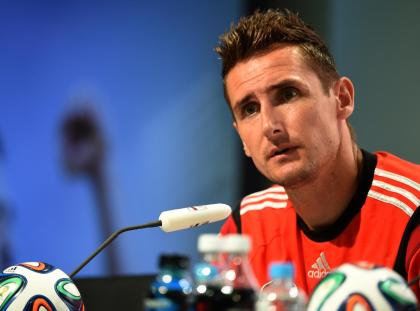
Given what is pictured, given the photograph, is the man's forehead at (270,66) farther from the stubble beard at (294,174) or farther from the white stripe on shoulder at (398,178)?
the white stripe on shoulder at (398,178)

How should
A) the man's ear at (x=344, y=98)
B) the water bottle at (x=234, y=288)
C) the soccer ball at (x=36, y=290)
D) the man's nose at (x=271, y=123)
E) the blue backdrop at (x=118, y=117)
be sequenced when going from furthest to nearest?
the blue backdrop at (x=118, y=117), the man's ear at (x=344, y=98), the man's nose at (x=271, y=123), the soccer ball at (x=36, y=290), the water bottle at (x=234, y=288)

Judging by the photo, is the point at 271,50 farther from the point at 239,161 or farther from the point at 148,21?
the point at 239,161

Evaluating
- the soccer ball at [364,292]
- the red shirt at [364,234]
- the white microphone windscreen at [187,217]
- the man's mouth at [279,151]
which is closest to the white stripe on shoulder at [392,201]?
the red shirt at [364,234]

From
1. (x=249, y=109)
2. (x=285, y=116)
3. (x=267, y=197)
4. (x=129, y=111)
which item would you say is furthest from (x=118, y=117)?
(x=285, y=116)

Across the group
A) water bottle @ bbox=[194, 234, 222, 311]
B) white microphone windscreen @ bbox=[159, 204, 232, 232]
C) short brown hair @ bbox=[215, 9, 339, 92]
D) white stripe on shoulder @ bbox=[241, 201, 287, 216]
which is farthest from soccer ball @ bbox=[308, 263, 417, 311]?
white stripe on shoulder @ bbox=[241, 201, 287, 216]

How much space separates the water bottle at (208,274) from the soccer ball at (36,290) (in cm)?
41

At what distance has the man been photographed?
1540mm

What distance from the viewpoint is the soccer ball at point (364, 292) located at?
0.85 metres

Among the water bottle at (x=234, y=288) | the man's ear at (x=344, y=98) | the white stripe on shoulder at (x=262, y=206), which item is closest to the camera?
the water bottle at (x=234, y=288)

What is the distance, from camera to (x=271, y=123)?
4.96 ft

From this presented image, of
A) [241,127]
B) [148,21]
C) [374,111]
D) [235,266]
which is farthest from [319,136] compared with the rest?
[148,21]

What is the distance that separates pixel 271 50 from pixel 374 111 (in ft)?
4.29

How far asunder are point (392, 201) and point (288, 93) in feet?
1.21

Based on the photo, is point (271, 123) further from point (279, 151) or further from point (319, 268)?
point (319, 268)
